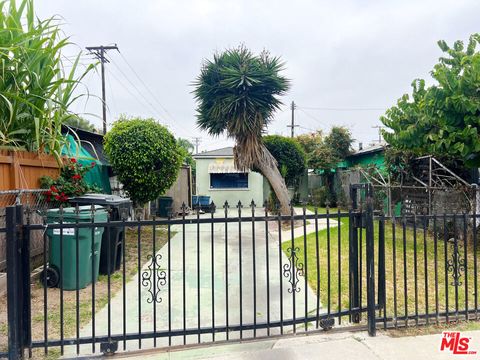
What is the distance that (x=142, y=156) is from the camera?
8.47m

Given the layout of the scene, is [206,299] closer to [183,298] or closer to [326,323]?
[183,298]

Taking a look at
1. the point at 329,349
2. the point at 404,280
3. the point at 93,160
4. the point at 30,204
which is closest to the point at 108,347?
the point at 329,349

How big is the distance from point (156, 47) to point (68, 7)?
4.46 m

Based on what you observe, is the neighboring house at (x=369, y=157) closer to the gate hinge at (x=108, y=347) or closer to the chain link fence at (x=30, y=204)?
the chain link fence at (x=30, y=204)

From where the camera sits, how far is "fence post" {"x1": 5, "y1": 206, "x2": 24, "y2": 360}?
8.39ft

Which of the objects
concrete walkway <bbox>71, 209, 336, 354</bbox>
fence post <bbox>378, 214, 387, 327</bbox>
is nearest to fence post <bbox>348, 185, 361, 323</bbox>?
fence post <bbox>378, 214, 387, 327</bbox>

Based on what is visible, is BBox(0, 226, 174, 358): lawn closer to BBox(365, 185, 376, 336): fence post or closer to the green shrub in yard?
BBox(365, 185, 376, 336): fence post

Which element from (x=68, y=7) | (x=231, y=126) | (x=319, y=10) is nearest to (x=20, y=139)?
(x=68, y=7)

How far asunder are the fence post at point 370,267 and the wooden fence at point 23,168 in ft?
16.4

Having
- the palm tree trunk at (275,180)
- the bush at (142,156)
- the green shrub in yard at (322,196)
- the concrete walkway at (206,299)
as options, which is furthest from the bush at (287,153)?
the concrete walkway at (206,299)

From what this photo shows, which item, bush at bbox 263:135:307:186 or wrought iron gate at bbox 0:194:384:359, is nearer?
wrought iron gate at bbox 0:194:384:359

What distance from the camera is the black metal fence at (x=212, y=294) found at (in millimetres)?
2762

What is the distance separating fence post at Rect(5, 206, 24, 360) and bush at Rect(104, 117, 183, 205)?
5972mm

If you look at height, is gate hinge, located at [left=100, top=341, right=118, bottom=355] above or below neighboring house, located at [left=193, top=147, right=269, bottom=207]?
below
